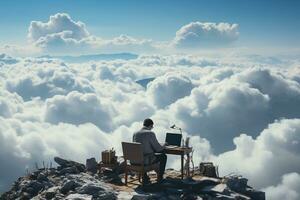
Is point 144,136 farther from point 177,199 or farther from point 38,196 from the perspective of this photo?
point 38,196

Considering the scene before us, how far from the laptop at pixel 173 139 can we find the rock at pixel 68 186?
Result: 4.72 m

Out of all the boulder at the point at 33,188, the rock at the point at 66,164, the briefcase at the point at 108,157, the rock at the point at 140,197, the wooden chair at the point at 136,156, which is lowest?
the boulder at the point at 33,188

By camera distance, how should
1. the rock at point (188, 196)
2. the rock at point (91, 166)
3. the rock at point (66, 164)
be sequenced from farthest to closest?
the rock at point (66, 164) < the rock at point (91, 166) < the rock at point (188, 196)

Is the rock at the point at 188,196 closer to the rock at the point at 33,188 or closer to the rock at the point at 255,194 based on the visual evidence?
the rock at the point at 255,194

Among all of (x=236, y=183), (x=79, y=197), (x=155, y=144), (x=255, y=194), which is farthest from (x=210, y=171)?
(x=79, y=197)

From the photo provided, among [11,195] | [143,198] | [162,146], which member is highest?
[162,146]

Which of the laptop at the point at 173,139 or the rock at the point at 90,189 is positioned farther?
the laptop at the point at 173,139

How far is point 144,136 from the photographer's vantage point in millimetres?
18438

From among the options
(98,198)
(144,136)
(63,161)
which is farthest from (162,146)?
(63,161)

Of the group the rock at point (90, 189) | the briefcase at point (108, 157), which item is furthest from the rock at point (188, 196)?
the briefcase at point (108, 157)

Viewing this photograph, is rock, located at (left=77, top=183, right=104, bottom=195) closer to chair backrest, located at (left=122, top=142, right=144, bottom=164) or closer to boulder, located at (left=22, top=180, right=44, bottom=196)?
chair backrest, located at (left=122, top=142, right=144, bottom=164)

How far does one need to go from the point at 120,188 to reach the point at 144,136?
2538 millimetres

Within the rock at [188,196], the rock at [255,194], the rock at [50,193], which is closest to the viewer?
the rock at [188,196]

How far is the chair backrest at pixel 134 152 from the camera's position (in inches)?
726
